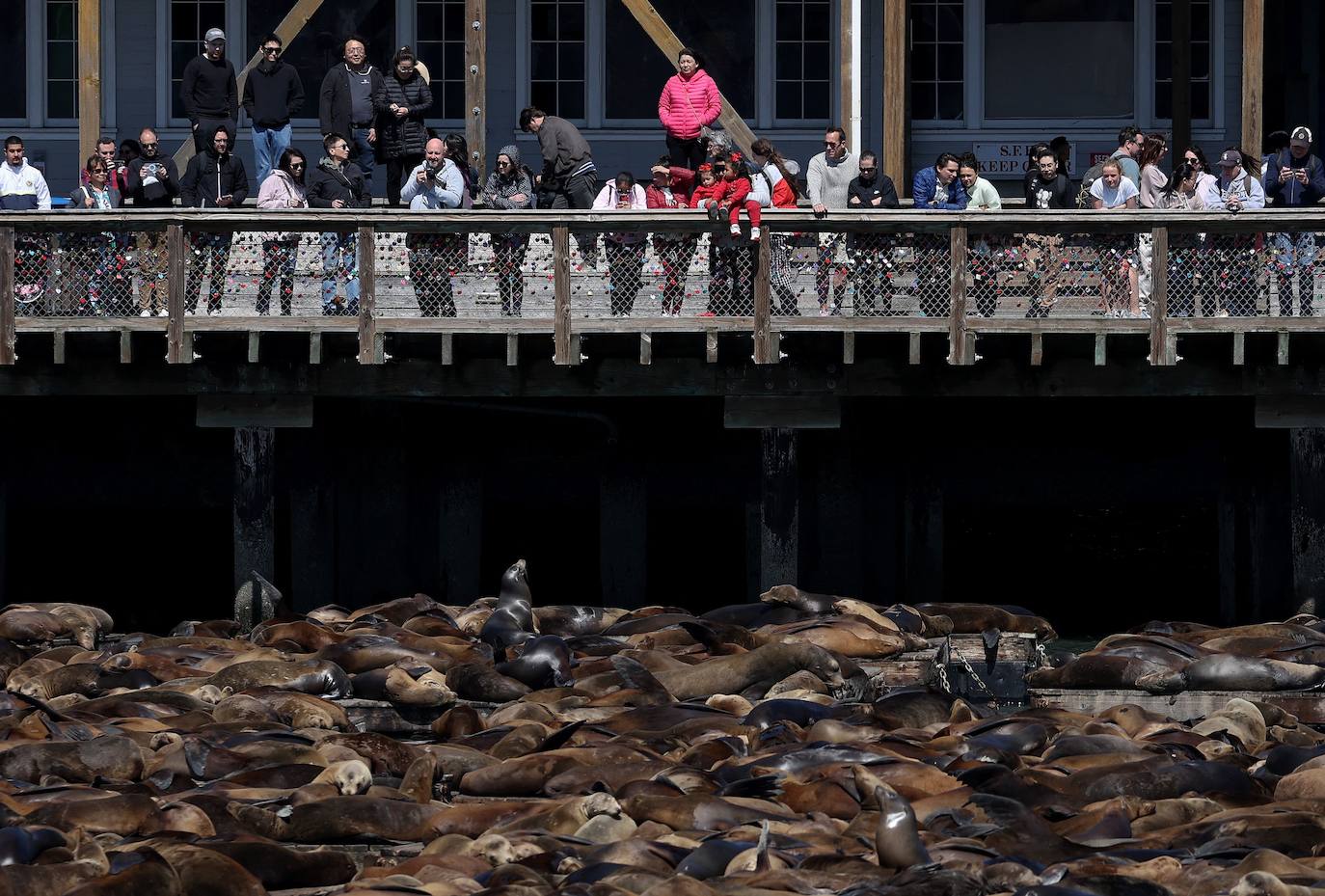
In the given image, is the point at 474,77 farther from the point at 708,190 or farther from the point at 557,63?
Result: the point at 708,190

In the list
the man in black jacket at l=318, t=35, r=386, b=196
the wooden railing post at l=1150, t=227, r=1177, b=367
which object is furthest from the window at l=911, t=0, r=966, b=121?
the man in black jacket at l=318, t=35, r=386, b=196

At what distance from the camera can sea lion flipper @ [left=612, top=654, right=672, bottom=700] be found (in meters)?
16.3

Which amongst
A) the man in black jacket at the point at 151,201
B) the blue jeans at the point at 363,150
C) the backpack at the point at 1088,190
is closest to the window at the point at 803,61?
the backpack at the point at 1088,190

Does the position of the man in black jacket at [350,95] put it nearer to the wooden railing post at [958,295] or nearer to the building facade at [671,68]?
the building facade at [671,68]

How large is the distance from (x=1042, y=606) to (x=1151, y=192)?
4.34 m

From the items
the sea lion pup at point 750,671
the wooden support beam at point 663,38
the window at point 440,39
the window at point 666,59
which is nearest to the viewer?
the sea lion pup at point 750,671

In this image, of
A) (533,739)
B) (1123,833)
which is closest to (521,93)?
(533,739)

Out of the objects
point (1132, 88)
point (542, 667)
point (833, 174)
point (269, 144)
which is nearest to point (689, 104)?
point (833, 174)

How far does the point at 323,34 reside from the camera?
2562 cm

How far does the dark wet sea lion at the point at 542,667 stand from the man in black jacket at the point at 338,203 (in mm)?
4257

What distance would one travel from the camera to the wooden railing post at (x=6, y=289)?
64.9 ft

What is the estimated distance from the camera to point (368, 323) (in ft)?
65.0

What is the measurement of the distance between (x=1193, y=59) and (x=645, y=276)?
903 centimetres

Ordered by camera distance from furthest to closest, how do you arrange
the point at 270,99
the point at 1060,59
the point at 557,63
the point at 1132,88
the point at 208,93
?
the point at 1060,59 → the point at 1132,88 → the point at 557,63 → the point at 270,99 → the point at 208,93
